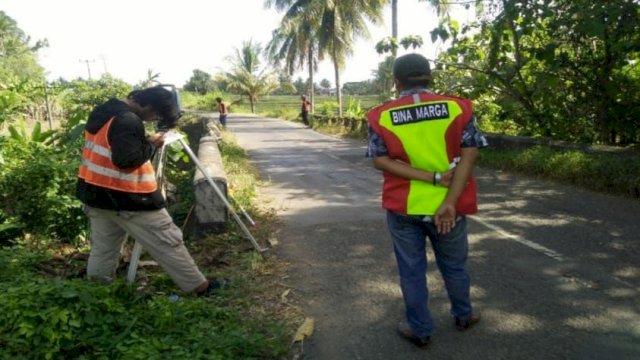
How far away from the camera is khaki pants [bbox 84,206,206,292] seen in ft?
12.9

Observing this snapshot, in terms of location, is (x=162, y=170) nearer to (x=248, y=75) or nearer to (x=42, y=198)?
(x=42, y=198)

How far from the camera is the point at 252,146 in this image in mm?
17125

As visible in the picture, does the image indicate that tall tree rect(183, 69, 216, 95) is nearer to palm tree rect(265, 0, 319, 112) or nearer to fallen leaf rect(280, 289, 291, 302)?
palm tree rect(265, 0, 319, 112)

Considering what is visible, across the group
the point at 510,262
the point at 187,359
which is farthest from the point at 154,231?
the point at 510,262

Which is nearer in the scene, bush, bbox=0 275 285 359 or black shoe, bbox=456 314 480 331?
bush, bbox=0 275 285 359

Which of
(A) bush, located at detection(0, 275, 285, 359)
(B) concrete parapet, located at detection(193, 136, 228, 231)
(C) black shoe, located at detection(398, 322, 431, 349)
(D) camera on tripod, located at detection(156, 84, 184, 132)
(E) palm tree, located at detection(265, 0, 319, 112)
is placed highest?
(E) palm tree, located at detection(265, 0, 319, 112)

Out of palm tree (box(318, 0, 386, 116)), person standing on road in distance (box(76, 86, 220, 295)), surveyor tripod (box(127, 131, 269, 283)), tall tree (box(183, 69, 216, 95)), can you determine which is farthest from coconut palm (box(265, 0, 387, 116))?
tall tree (box(183, 69, 216, 95))

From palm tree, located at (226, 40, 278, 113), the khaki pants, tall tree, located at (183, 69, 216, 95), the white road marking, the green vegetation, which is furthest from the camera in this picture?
tall tree, located at (183, 69, 216, 95)

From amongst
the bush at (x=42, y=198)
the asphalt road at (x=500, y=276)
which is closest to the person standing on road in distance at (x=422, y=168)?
the asphalt road at (x=500, y=276)

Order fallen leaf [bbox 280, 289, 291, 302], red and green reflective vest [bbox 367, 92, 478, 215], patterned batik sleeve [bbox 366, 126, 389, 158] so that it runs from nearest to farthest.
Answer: red and green reflective vest [bbox 367, 92, 478, 215]
patterned batik sleeve [bbox 366, 126, 389, 158]
fallen leaf [bbox 280, 289, 291, 302]

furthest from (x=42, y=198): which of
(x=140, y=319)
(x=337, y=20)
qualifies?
(x=337, y=20)

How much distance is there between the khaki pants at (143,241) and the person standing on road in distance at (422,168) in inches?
67.8

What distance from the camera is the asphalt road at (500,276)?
3.30 metres

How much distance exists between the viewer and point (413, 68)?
3.08 metres
